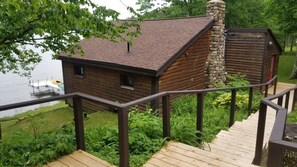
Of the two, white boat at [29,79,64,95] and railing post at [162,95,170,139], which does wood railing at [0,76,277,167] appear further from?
white boat at [29,79,64,95]

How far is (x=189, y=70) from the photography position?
454 inches

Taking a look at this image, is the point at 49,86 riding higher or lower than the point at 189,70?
lower

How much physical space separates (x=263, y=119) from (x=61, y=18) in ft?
10.6

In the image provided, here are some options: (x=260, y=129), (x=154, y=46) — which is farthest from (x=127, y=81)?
(x=260, y=129)

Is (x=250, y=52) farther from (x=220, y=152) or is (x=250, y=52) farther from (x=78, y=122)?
(x=78, y=122)

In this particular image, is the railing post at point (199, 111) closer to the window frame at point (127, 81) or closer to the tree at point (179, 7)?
the window frame at point (127, 81)

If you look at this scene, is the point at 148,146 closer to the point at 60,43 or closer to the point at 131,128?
the point at 131,128

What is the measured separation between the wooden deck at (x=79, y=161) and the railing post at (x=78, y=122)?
20 cm

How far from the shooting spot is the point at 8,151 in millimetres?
3445

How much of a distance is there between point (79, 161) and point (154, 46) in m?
8.20

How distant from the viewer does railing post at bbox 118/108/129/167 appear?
2994mm

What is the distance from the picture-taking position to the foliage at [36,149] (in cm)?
328

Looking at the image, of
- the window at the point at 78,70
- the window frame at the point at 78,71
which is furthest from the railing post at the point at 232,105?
the window at the point at 78,70

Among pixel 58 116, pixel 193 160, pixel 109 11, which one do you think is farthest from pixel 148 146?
pixel 58 116
